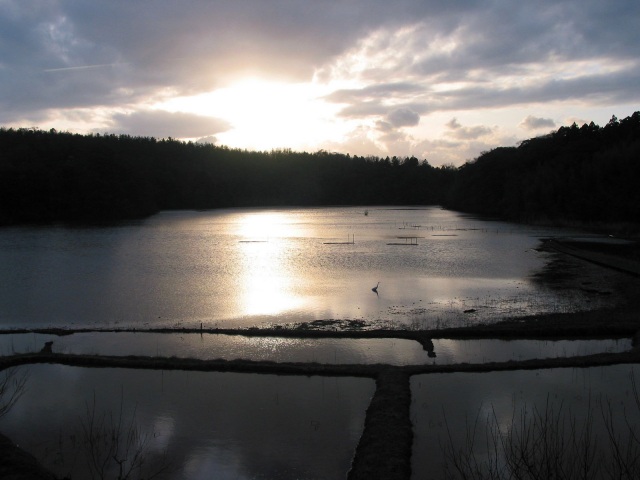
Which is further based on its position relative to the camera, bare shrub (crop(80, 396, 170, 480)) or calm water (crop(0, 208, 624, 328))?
calm water (crop(0, 208, 624, 328))

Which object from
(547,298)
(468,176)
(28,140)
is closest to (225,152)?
(28,140)

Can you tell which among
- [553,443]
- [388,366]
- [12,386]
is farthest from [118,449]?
[553,443]

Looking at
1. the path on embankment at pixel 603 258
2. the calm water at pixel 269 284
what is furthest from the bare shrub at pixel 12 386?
the path on embankment at pixel 603 258

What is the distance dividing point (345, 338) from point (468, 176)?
10702 centimetres

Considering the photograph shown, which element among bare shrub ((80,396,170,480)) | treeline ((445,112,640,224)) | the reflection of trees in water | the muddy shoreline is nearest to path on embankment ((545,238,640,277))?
the muddy shoreline

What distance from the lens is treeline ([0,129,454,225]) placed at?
263ft

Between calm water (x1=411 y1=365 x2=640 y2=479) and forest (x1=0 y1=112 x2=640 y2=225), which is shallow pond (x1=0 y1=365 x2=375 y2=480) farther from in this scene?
forest (x1=0 y1=112 x2=640 y2=225)

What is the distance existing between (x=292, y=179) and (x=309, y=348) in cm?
15472

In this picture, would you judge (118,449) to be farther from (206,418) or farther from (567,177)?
(567,177)

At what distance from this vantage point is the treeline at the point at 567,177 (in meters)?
52.1

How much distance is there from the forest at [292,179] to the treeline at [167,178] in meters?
0.25

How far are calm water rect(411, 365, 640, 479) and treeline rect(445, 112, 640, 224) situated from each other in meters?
45.7

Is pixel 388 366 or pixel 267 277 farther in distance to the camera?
pixel 267 277

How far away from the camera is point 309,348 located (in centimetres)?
1355
